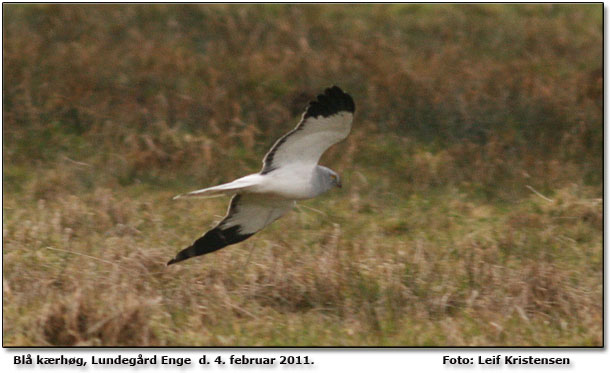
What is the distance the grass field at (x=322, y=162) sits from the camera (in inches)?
219

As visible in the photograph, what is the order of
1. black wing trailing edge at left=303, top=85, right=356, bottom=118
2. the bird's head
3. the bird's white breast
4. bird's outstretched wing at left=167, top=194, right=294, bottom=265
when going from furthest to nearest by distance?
the bird's head < bird's outstretched wing at left=167, top=194, right=294, bottom=265 < the bird's white breast < black wing trailing edge at left=303, top=85, right=356, bottom=118

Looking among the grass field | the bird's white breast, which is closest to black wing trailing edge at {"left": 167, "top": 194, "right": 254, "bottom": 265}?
the grass field

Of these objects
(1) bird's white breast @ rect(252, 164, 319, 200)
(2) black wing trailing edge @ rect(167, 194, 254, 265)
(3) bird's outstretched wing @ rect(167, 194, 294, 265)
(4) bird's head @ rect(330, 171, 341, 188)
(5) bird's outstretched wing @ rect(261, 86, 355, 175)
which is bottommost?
(2) black wing trailing edge @ rect(167, 194, 254, 265)

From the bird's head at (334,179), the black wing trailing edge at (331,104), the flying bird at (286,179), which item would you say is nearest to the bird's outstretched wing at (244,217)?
the flying bird at (286,179)

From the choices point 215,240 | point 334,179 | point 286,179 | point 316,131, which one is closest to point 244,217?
point 215,240

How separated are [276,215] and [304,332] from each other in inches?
41.2

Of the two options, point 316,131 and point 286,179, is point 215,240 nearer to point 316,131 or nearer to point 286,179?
point 286,179

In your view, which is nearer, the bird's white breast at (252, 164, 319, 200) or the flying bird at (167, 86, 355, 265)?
the flying bird at (167, 86, 355, 265)

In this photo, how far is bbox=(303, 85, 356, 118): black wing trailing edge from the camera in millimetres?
5719

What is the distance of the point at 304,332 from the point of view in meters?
5.39

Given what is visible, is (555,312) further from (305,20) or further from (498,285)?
(305,20)

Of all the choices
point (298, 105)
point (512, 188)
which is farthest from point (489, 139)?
point (298, 105)

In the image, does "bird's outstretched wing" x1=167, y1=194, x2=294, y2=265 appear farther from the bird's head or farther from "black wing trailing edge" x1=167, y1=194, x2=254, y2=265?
the bird's head

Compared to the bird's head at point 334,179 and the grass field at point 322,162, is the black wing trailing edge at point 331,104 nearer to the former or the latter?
the bird's head at point 334,179
